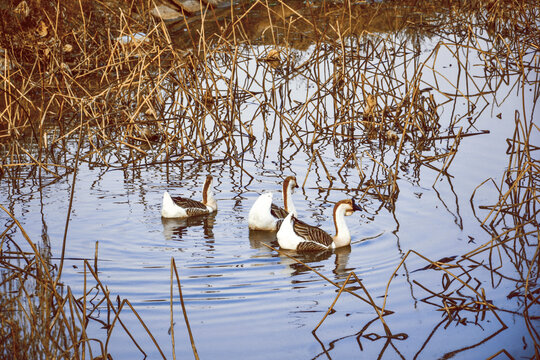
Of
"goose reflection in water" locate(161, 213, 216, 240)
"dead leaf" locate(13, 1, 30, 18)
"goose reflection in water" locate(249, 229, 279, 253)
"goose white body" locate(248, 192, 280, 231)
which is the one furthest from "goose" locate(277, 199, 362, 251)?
"dead leaf" locate(13, 1, 30, 18)

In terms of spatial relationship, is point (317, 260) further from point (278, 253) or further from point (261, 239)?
point (261, 239)

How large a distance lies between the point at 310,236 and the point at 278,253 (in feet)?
1.15

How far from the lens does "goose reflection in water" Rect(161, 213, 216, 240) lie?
856 cm

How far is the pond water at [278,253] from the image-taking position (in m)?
5.67

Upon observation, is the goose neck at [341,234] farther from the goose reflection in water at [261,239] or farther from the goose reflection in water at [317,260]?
the goose reflection in water at [261,239]

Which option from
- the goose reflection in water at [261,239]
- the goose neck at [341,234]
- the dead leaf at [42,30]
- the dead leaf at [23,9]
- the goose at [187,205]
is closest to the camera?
the goose neck at [341,234]

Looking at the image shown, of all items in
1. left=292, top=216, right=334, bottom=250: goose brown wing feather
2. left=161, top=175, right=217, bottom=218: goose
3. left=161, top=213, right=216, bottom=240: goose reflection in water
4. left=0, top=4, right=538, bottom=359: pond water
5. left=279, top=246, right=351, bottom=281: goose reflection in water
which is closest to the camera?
left=0, top=4, right=538, bottom=359: pond water

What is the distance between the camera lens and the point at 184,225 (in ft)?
29.2

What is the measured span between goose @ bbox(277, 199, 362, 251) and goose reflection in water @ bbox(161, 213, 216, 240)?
0.86 meters

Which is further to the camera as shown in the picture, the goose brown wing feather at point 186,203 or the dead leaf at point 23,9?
the dead leaf at point 23,9

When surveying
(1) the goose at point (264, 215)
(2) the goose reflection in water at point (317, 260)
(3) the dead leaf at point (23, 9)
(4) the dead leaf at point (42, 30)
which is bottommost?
(2) the goose reflection in water at point (317, 260)

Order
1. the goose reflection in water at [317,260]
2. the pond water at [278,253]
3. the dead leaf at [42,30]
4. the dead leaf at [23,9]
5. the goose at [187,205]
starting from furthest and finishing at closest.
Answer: the dead leaf at [23,9] → the dead leaf at [42,30] → the goose at [187,205] → the goose reflection in water at [317,260] → the pond water at [278,253]

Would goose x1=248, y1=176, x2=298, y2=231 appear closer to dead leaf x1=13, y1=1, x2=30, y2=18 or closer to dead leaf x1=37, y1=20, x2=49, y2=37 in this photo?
dead leaf x1=37, y1=20, x2=49, y2=37

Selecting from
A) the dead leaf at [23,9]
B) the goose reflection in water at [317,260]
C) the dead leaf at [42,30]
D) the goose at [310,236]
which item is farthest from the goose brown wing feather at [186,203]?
the dead leaf at [23,9]
